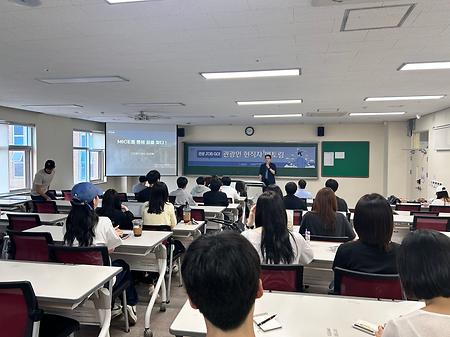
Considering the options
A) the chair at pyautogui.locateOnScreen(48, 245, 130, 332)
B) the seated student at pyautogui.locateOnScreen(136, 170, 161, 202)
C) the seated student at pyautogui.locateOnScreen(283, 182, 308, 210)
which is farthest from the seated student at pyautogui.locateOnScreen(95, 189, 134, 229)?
the seated student at pyautogui.locateOnScreen(283, 182, 308, 210)

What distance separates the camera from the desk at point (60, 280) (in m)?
1.92

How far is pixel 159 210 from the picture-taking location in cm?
411

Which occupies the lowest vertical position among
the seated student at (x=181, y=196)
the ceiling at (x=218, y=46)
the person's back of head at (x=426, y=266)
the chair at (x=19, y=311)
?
the chair at (x=19, y=311)

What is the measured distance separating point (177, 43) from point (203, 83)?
5.91 ft

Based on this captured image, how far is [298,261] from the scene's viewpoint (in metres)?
2.53

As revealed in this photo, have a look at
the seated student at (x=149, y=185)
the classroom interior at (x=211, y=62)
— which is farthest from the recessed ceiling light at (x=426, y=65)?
the seated student at (x=149, y=185)

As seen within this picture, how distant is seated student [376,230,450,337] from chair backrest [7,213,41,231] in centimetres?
423

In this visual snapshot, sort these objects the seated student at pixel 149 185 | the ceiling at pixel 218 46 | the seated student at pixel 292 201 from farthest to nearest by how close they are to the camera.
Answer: the seated student at pixel 292 201 → the seated student at pixel 149 185 → the ceiling at pixel 218 46

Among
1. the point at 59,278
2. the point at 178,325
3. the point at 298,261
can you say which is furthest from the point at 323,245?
the point at 59,278

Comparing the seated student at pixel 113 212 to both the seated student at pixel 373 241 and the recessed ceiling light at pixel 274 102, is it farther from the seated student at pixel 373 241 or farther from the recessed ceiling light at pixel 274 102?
the recessed ceiling light at pixel 274 102

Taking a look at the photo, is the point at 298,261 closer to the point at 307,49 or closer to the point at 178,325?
the point at 178,325

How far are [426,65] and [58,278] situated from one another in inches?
169

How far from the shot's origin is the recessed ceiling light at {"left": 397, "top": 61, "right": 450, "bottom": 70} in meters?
3.96

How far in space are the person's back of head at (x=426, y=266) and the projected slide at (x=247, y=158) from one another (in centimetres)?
1030
